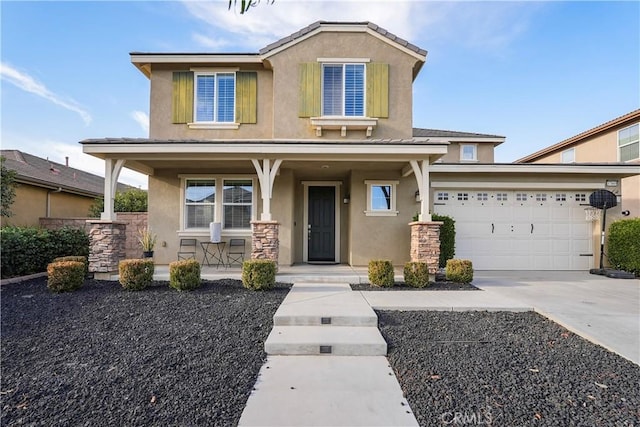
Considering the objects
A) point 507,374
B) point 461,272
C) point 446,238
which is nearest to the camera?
point 507,374

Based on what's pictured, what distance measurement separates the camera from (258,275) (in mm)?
5762

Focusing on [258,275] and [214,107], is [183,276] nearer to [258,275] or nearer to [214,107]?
[258,275]

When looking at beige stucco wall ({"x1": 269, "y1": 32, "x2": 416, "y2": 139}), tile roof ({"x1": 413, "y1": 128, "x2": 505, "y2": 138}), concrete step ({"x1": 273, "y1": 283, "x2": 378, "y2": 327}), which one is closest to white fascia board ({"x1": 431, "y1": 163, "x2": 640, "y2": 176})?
beige stucco wall ({"x1": 269, "y1": 32, "x2": 416, "y2": 139})

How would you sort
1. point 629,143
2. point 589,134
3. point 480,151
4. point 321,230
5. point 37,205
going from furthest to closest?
point 480,151 → point 589,134 → point 629,143 → point 37,205 → point 321,230

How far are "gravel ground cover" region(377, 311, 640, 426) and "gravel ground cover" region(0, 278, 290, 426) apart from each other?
1.56 m

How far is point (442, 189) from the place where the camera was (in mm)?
8828

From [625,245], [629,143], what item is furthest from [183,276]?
[629,143]

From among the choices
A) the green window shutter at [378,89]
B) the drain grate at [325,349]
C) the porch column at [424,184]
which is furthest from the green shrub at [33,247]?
the porch column at [424,184]

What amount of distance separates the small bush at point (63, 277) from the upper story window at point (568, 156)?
752 inches

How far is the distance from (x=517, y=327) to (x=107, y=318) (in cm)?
579

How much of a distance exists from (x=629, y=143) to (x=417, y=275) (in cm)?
1197

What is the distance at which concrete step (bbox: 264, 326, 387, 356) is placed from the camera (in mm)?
3385

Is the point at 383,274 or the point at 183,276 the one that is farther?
the point at 383,274

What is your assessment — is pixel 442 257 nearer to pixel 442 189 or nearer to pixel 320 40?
pixel 442 189
